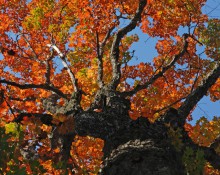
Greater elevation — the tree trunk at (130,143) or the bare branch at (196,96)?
the bare branch at (196,96)

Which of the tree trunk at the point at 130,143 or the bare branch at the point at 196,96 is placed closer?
the tree trunk at the point at 130,143

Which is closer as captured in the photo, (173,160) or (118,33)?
(173,160)

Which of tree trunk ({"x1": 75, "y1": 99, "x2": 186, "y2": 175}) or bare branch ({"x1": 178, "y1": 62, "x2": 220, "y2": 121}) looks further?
bare branch ({"x1": 178, "y1": 62, "x2": 220, "y2": 121})

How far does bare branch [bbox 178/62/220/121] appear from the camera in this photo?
815cm

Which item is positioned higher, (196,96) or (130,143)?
(196,96)

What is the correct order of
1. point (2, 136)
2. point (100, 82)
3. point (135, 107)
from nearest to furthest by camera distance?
point (2, 136) < point (100, 82) < point (135, 107)

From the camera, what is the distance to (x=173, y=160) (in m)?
5.92

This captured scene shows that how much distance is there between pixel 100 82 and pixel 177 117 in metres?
3.10

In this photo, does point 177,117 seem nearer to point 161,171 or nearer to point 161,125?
point 161,125

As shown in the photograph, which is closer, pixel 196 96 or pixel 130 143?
pixel 130 143

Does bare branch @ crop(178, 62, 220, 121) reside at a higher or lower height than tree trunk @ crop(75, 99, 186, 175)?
higher

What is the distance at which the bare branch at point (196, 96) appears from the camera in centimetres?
815

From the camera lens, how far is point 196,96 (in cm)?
845

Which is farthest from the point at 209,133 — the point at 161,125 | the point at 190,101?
the point at 161,125
